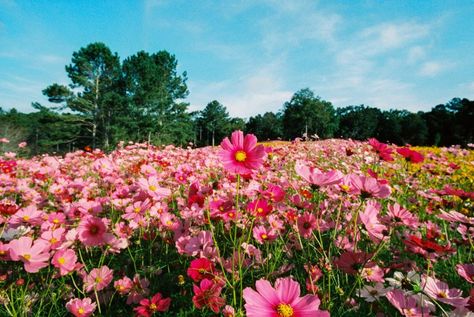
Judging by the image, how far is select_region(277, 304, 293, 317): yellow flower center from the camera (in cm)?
67

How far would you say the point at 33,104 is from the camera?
2000 centimetres

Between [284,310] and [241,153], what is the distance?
465mm

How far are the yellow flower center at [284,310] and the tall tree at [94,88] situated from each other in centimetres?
2299

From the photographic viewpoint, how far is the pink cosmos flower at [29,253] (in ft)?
3.03

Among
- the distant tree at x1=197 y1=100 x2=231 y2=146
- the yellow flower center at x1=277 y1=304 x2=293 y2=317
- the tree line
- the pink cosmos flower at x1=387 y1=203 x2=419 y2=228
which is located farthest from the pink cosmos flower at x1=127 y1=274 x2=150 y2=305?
the distant tree at x1=197 y1=100 x2=231 y2=146

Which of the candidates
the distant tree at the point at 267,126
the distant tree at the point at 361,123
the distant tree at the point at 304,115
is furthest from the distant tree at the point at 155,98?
the distant tree at the point at 361,123

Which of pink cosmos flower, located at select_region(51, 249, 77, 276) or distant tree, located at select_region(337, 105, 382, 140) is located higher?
distant tree, located at select_region(337, 105, 382, 140)

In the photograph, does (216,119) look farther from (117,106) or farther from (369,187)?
(369,187)

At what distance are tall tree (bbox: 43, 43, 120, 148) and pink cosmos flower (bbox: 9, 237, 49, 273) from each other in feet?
73.5

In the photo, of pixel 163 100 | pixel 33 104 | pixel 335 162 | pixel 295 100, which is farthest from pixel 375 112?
pixel 335 162

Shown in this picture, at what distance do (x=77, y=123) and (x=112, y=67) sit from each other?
5319 mm

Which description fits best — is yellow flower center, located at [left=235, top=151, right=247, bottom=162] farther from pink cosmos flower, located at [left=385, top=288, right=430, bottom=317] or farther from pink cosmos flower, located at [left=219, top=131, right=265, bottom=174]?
pink cosmos flower, located at [left=385, top=288, right=430, bottom=317]

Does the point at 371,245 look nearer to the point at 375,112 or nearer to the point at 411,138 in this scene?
the point at 411,138

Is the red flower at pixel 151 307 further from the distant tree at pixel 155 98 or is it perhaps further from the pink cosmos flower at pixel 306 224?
the distant tree at pixel 155 98
